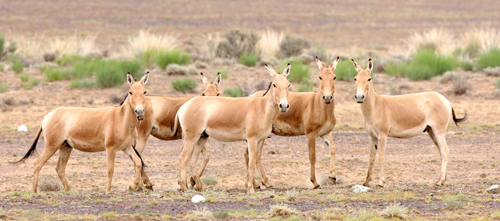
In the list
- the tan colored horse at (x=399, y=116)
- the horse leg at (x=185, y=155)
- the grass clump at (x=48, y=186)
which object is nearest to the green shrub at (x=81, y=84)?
the grass clump at (x=48, y=186)

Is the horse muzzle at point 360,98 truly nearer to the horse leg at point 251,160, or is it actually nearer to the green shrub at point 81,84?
the horse leg at point 251,160

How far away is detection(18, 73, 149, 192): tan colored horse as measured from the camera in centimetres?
1036

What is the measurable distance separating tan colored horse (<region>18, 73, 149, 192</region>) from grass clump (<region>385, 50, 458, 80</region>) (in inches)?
641

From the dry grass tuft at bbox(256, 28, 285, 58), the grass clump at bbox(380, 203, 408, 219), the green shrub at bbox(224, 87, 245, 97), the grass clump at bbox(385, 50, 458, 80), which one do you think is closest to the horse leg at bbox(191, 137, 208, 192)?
the grass clump at bbox(380, 203, 408, 219)

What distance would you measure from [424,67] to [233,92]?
8.49 m

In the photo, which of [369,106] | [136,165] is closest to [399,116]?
[369,106]

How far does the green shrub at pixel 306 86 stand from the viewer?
71.5 ft

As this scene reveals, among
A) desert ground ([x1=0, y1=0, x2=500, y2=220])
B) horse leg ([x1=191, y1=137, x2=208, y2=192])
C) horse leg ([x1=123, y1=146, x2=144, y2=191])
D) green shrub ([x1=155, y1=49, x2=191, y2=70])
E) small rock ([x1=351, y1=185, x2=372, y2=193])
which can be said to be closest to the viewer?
desert ground ([x1=0, y1=0, x2=500, y2=220])

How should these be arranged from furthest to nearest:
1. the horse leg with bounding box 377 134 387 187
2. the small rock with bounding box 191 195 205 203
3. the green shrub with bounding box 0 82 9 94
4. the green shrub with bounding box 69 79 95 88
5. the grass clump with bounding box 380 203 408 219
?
1. the green shrub with bounding box 69 79 95 88
2. the green shrub with bounding box 0 82 9 94
3. the horse leg with bounding box 377 134 387 187
4. the small rock with bounding box 191 195 205 203
5. the grass clump with bounding box 380 203 408 219

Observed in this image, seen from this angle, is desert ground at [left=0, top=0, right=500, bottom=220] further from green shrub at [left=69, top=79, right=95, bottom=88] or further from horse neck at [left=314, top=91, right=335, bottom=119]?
horse neck at [left=314, top=91, right=335, bottom=119]

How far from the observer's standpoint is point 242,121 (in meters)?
10.6

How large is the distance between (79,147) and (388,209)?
18.4 ft

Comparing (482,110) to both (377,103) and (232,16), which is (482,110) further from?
(232,16)

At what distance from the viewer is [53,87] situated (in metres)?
22.7
